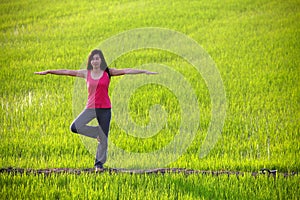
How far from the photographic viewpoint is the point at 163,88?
8688 millimetres

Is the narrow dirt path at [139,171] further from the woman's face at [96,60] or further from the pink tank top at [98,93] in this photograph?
the woman's face at [96,60]

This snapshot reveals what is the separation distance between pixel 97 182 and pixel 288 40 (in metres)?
8.42

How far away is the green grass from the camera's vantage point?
525 cm

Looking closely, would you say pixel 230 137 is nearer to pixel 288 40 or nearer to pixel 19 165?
pixel 19 165

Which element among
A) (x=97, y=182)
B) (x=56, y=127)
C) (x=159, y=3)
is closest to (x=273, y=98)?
(x=56, y=127)

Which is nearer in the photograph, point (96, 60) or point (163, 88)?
point (96, 60)

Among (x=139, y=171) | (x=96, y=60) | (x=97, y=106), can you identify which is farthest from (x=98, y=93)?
(x=139, y=171)

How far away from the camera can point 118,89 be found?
28.3 ft

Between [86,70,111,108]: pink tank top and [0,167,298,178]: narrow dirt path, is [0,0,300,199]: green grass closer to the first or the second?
[0,167,298,178]: narrow dirt path

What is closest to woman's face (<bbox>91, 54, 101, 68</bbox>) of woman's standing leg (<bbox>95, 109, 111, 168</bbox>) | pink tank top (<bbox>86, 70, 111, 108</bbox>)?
pink tank top (<bbox>86, 70, 111, 108</bbox>)

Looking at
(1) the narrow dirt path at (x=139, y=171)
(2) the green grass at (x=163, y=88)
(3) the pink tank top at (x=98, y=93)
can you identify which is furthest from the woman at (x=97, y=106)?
(2) the green grass at (x=163, y=88)

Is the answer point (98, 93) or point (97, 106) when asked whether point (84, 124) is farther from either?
point (98, 93)

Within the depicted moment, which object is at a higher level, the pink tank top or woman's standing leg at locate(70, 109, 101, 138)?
the pink tank top

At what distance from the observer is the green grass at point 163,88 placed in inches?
207
